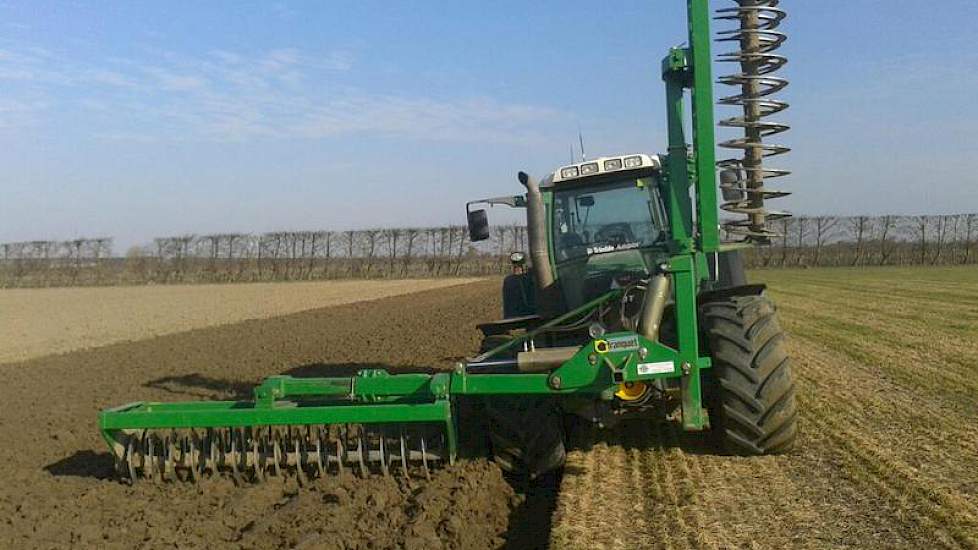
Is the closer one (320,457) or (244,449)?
(320,457)

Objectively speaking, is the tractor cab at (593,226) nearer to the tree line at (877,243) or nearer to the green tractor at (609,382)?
the green tractor at (609,382)

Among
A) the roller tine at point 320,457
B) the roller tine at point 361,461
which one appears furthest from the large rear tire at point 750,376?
Answer: the roller tine at point 320,457

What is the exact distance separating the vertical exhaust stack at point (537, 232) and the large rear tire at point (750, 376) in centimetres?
163

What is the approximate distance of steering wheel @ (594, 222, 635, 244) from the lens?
279 inches

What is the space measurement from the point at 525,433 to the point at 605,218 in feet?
6.87

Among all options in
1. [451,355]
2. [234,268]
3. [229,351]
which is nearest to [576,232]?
[451,355]

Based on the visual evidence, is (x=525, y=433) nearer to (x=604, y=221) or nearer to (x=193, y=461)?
(x=604, y=221)

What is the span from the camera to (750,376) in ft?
18.9

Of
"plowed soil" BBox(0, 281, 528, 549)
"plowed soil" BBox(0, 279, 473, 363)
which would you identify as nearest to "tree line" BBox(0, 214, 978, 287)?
"plowed soil" BBox(0, 279, 473, 363)

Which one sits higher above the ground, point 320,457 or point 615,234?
point 615,234

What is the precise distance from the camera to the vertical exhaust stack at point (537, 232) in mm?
6965

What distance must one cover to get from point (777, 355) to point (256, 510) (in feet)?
11.5

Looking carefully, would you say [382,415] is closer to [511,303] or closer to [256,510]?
[256,510]

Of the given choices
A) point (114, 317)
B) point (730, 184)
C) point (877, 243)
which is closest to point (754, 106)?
point (730, 184)
